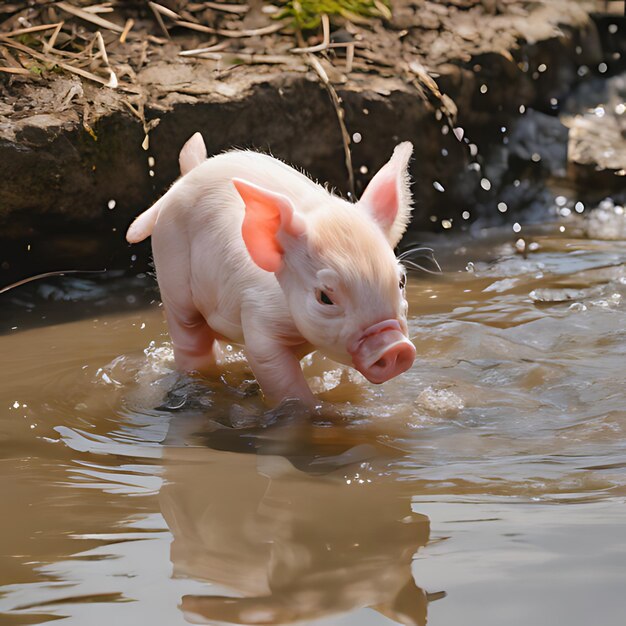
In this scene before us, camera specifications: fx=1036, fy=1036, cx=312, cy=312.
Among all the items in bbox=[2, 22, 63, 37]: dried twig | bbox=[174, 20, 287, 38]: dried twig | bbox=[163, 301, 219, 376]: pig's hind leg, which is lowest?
bbox=[163, 301, 219, 376]: pig's hind leg

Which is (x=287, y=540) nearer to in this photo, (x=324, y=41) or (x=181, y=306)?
(x=181, y=306)

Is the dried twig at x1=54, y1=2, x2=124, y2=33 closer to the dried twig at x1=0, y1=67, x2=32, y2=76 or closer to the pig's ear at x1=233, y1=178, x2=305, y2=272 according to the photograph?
the dried twig at x1=0, y1=67, x2=32, y2=76

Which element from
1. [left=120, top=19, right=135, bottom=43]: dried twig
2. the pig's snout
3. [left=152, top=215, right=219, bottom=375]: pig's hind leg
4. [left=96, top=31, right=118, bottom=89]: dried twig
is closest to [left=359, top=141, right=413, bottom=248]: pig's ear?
the pig's snout

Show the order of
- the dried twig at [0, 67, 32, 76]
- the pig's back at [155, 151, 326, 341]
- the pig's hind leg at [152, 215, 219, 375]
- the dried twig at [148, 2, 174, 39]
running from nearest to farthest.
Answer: the pig's back at [155, 151, 326, 341] → the pig's hind leg at [152, 215, 219, 375] → the dried twig at [0, 67, 32, 76] → the dried twig at [148, 2, 174, 39]

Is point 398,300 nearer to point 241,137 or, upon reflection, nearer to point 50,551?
point 50,551

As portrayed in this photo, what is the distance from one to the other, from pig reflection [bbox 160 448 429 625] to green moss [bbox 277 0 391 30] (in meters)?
3.52

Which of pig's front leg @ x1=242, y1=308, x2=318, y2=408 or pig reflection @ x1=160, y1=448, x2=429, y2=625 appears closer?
pig reflection @ x1=160, y1=448, x2=429, y2=625

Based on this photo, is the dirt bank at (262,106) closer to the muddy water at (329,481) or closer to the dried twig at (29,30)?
the dried twig at (29,30)

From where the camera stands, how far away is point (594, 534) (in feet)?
6.66

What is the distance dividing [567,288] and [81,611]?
10.5 feet

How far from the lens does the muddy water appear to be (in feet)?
6.06

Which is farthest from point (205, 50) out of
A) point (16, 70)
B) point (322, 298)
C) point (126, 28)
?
point (322, 298)

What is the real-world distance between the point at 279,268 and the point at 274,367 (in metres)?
0.31

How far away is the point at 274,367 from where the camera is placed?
3092mm
